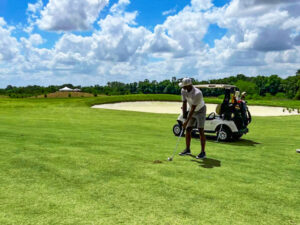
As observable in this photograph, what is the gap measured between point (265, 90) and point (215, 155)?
15665 cm

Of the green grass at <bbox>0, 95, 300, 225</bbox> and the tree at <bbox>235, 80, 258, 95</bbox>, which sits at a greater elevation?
the tree at <bbox>235, 80, 258, 95</bbox>

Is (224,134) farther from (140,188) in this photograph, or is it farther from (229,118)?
(140,188)

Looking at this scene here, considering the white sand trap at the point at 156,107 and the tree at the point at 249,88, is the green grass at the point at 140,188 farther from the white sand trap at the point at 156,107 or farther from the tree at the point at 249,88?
the tree at the point at 249,88

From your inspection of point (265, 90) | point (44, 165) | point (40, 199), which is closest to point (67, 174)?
point (44, 165)

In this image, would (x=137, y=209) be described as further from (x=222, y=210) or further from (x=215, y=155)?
(x=215, y=155)

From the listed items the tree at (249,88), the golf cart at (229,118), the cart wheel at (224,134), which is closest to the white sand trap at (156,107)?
the golf cart at (229,118)

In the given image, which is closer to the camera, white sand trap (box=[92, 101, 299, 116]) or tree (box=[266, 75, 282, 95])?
white sand trap (box=[92, 101, 299, 116])

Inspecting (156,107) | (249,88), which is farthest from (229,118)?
(249,88)

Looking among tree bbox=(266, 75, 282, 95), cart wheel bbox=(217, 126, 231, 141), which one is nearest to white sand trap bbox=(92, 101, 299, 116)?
cart wheel bbox=(217, 126, 231, 141)

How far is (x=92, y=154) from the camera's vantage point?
790cm

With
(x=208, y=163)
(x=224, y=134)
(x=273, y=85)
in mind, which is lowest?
(x=208, y=163)

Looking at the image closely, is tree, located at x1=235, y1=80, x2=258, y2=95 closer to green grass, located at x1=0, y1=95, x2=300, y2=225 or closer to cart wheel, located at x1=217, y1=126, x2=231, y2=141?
cart wheel, located at x1=217, y1=126, x2=231, y2=141

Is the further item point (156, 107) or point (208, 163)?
point (156, 107)

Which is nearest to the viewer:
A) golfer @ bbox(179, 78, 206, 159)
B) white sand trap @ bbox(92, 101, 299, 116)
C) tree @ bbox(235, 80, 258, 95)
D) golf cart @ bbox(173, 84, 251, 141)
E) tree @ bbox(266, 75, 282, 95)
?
golfer @ bbox(179, 78, 206, 159)
